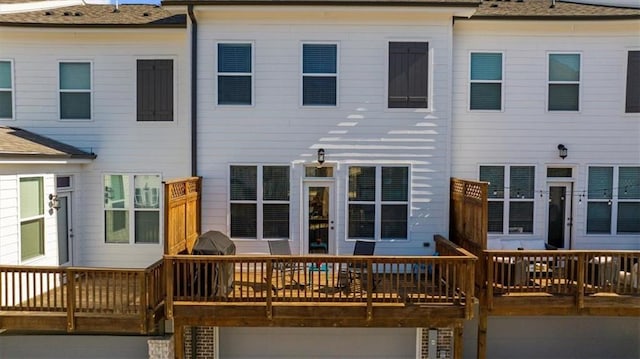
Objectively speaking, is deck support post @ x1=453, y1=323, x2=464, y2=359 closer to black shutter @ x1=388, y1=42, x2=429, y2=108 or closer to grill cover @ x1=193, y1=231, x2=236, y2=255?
grill cover @ x1=193, y1=231, x2=236, y2=255

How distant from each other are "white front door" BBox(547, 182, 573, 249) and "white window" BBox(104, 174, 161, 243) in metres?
8.59

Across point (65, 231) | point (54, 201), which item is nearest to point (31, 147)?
point (54, 201)

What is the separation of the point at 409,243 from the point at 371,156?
6.34 feet

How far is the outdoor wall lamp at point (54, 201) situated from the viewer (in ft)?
25.5

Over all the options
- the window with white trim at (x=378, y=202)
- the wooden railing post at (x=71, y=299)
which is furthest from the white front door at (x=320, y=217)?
the wooden railing post at (x=71, y=299)

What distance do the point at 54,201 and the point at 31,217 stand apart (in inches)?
20.4

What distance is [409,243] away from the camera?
8023 mm

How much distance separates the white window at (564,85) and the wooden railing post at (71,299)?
9.48 metres

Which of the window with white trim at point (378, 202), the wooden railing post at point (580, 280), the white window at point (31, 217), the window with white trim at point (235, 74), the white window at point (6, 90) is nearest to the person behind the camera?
the wooden railing post at point (580, 280)

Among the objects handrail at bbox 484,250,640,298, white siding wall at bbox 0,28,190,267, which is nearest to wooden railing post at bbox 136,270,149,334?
white siding wall at bbox 0,28,190,267

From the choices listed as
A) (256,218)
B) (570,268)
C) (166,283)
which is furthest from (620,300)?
(166,283)

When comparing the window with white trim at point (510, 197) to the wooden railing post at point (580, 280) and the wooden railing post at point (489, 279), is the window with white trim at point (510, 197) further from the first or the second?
the wooden railing post at point (489, 279)

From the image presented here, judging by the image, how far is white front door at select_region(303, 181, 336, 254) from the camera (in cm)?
810

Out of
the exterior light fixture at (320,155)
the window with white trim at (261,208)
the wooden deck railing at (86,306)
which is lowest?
the wooden deck railing at (86,306)
